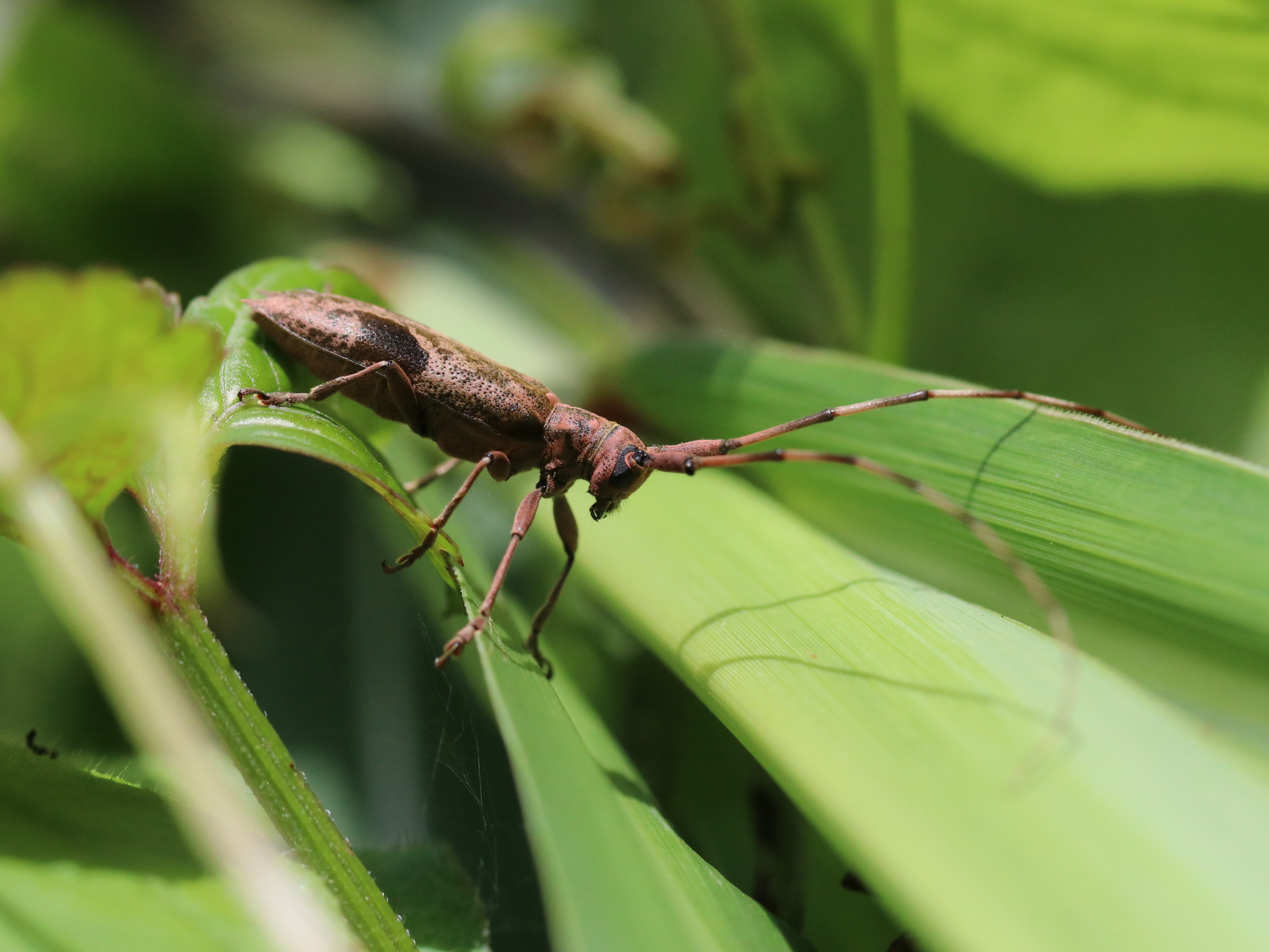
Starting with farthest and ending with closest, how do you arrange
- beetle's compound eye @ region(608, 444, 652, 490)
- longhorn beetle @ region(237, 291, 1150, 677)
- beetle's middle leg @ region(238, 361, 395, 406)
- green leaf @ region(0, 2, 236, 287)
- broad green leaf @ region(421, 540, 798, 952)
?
green leaf @ region(0, 2, 236, 287) < beetle's compound eye @ region(608, 444, 652, 490) < longhorn beetle @ region(237, 291, 1150, 677) < beetle's middle leg @ region(238, 361, 395, 406) < broad green leaf @ region(421, 540, 798, 952)

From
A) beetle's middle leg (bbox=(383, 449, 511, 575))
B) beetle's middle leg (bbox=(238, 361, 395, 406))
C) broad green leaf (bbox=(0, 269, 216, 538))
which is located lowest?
beetle's middle leg (bbox=(383, 449, 511, 575))

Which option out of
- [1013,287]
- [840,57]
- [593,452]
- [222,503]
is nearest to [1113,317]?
[1013,287]

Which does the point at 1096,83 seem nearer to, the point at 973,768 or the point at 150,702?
the point at 973,768

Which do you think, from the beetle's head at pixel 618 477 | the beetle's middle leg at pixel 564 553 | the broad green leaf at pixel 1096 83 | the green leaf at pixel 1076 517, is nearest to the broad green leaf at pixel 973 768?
the green leaf at pixel 1076 517

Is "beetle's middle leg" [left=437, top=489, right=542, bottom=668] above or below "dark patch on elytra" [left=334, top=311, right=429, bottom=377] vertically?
below

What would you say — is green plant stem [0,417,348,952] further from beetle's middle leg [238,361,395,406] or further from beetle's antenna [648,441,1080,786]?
beetle's antenna [648,441,1080,786]

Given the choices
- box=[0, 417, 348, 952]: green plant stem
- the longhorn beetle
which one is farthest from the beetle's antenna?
box=[0, 417, 348, 952]: green plant stem

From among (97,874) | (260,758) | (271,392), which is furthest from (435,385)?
(97,874)
